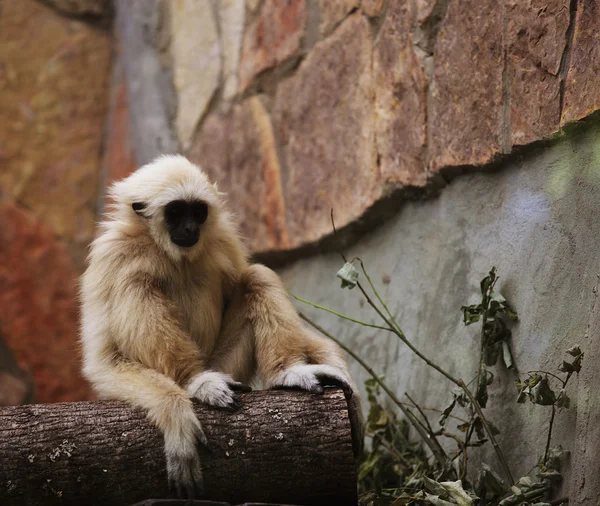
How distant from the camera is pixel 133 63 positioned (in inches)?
330

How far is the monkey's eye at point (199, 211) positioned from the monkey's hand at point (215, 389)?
45.4 inches

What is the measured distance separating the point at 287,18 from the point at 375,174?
5.56 ft

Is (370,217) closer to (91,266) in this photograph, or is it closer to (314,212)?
(314,212)

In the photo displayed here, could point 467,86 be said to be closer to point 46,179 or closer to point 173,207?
point 173,207

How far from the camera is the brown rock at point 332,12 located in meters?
5.66

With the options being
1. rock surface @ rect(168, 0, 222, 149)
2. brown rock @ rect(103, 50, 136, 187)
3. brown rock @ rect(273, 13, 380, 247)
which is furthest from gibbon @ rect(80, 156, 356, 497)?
brown rock @ rect(103, 50, 136, 187)

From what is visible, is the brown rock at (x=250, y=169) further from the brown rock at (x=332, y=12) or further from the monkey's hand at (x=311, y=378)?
the monkey's hand at (x=311, y=378)

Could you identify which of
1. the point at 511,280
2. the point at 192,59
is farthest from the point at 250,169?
the point at 511,280

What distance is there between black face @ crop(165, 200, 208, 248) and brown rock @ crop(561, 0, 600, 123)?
7.13 ft

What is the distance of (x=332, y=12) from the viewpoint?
5828 millimetres

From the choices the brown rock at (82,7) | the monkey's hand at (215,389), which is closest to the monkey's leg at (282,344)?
the monkey's hand at (215,389)

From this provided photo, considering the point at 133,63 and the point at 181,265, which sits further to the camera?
the point at 133,63

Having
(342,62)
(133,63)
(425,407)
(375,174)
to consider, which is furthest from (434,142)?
(133,63)

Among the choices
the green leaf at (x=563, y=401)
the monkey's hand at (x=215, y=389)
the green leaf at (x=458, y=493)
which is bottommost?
the green leaf at (x=458, y=493)
